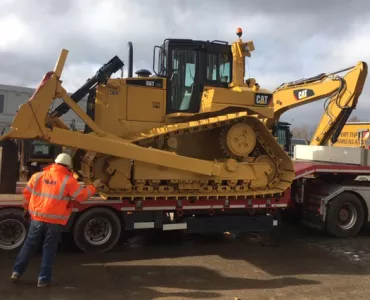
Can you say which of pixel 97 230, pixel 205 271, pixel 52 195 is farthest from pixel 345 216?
pixel 52 195

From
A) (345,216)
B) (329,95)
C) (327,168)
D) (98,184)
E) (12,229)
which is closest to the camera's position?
(12,229)

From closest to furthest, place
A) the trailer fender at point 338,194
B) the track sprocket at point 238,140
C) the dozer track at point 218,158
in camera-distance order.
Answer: the dozer track at point 218,158
the track sprocket at point 238,140
the trailer fender at point 338,194

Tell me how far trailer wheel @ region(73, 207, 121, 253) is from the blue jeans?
5.54 ft

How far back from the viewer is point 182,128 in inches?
305

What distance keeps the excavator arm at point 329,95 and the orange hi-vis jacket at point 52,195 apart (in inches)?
212

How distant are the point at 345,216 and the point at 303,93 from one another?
307 centimetres

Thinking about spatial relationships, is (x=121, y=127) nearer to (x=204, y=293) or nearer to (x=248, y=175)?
(x=248, y=175)

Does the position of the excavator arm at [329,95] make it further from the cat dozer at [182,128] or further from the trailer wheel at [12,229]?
the trailer wheel at [12,229]

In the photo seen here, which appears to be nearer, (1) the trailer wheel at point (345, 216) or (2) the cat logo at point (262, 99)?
(2) the cat logo at point (262, 99)

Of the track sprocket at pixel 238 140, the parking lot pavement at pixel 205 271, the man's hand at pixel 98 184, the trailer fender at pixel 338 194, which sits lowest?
the parking lot pavement at pixel 205 271

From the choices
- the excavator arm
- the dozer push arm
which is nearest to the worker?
the dozer push arm

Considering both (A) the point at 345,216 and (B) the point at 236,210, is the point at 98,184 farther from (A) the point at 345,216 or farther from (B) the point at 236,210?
(A) the point at 345,216

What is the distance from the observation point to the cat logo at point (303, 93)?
33.8ft

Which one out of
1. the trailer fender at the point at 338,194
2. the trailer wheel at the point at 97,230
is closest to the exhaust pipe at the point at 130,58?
the trailer wheel at the point at 97,230
